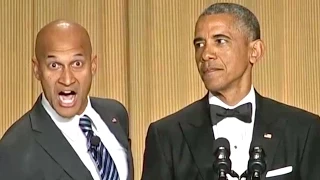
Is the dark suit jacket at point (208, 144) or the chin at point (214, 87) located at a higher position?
the chin at point (214, 87)

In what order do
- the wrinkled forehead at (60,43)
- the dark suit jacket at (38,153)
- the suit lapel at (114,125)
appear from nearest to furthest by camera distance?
the dark suit jacket at (38,153) → the wrinkled forehead at (60,43) → the suit lapel at (114,125)

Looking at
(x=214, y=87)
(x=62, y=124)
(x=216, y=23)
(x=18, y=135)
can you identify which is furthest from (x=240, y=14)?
(x=18, y=135)

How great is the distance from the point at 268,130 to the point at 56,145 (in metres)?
0.54

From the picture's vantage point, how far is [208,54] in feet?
6.70

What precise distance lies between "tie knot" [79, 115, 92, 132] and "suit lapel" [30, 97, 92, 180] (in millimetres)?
73

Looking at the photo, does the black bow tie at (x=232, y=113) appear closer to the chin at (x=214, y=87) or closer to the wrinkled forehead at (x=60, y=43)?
the chin at (x=214, y=87)

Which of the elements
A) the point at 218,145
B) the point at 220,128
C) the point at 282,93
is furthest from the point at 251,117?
the point at 282,93

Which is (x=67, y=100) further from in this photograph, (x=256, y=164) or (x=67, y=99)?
(x=256, y=164)

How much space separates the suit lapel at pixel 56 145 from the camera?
201cm

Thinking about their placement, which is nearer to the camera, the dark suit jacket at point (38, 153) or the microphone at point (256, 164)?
the microphone at point (256, 164)

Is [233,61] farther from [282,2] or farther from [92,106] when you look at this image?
[282,2]

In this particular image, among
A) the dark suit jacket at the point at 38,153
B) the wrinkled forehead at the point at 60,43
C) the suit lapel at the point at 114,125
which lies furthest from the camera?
the suit lapel at the point at 114,125

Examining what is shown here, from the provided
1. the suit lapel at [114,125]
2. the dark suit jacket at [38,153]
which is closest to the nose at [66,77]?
the dark suit jacket at [38,153]

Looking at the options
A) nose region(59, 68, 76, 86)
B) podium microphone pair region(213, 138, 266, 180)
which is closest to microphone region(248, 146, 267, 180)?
podium microphone pair region(213, 138, 266, 180)
